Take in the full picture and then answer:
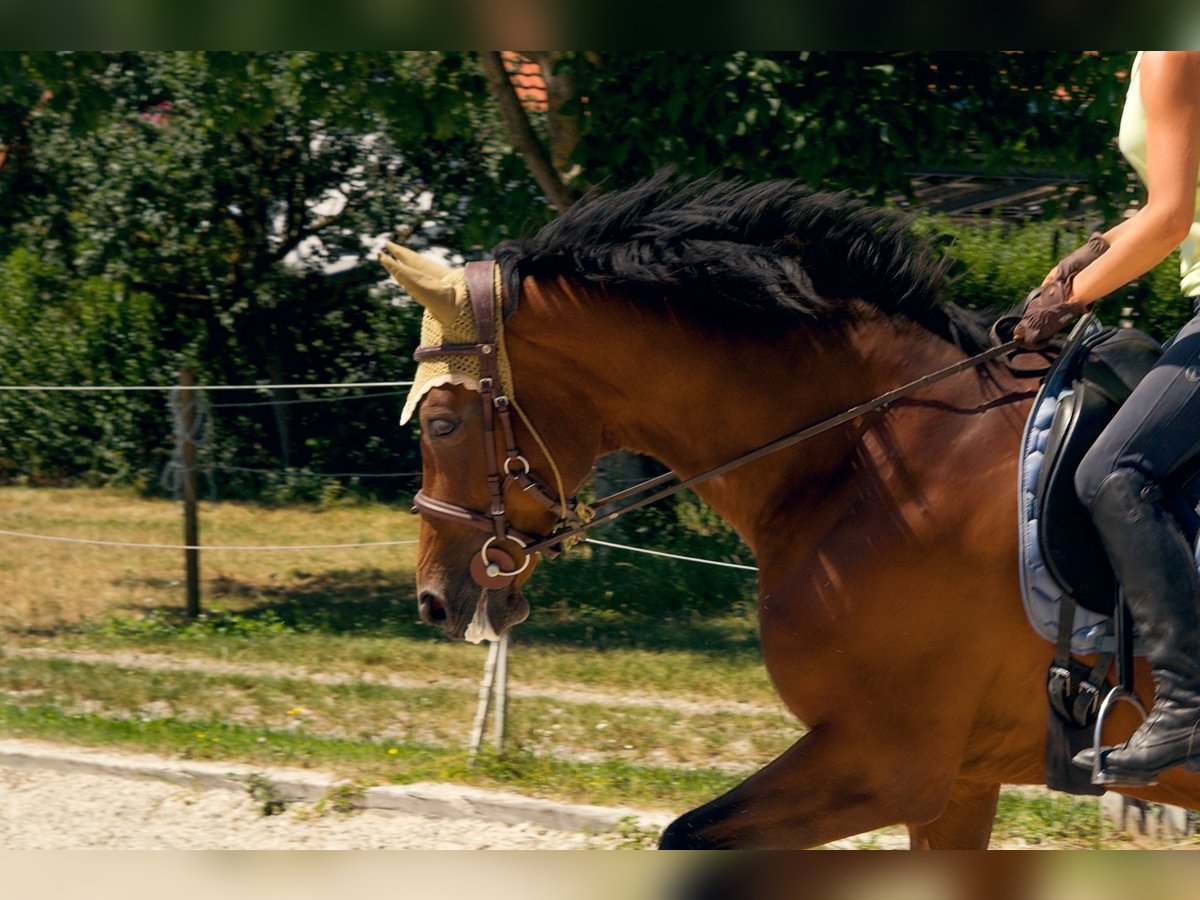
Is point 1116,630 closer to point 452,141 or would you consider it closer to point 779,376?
point 779,376

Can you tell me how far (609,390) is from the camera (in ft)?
12.0

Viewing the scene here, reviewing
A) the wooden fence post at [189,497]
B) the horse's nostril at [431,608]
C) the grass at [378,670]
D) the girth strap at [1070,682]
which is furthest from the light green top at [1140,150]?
the wooden fence post at [189,497]

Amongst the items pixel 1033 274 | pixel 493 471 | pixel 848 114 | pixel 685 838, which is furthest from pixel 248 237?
pixel 685 838

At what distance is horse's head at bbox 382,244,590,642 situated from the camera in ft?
11.6

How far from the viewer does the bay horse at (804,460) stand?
3.36 meters

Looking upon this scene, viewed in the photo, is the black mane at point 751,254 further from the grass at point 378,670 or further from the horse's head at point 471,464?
the grass at point 378,670

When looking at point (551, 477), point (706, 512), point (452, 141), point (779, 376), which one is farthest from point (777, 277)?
point (452, 141)

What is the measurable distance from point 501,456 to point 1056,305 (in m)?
1.40

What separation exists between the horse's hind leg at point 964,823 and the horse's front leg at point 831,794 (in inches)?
18.9

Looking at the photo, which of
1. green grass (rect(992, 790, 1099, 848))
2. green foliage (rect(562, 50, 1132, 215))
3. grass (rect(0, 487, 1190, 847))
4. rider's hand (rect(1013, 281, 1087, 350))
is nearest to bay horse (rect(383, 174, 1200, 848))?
rider's hand (rect(1013, 281, 1087, 350))

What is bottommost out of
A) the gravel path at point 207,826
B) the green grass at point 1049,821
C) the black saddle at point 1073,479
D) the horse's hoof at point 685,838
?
the gravel path at point 207,826

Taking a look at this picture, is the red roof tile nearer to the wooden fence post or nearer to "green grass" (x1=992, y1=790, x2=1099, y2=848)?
the wooden fence post

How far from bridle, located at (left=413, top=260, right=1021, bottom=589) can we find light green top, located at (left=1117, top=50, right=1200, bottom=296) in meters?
0.44

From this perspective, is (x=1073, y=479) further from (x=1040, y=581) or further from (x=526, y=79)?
(x=526, y=79)
